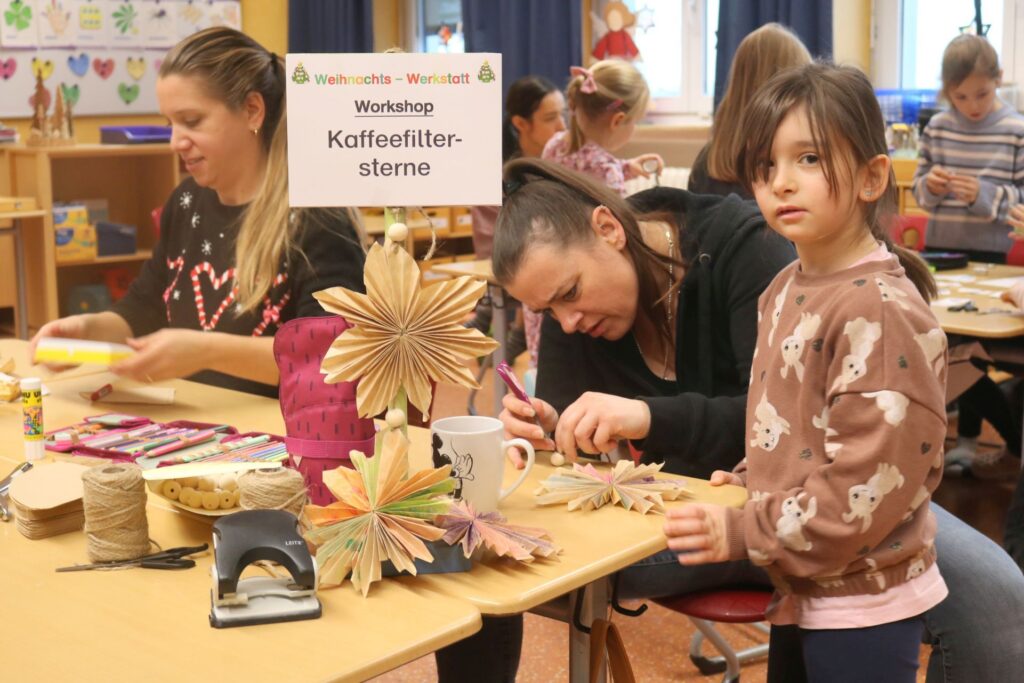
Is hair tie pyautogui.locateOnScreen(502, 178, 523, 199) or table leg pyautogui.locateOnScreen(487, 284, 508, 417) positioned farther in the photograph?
table leg pyautogui.locateOnScreen(487, 284, 508, 417)

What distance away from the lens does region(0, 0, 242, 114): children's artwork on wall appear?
6.32 metres

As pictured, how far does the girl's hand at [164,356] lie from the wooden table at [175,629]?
57cm

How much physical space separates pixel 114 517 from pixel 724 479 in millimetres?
754

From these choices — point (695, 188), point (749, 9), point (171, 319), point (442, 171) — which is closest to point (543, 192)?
point (442, 171)

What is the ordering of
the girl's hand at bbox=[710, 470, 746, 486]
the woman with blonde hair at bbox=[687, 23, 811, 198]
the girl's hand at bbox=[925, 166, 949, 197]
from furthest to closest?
1. the girl's hand at bbox=[925, 166, 949, 197]
2. the woman with blonde hair at bbox=[687, 23, 811, 198]
3. the girl's hand at bbox=[710, 470, 746, 486]

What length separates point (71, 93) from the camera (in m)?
6.56

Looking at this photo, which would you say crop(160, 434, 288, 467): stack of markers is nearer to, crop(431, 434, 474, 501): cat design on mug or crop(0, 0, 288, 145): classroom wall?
crop(431, 434, 474, 501): cat design on mug

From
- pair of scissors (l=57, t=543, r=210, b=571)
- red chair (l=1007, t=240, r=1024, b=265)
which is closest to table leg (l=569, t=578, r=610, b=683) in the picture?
pair of scissors (l=57, t=543, r=210, b=571)

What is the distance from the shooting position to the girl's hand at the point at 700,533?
1297 mm

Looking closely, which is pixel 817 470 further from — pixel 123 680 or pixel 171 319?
pixel 171 319

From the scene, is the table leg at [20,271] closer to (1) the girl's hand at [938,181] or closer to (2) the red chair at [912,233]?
(2) the red chair at [912,233]

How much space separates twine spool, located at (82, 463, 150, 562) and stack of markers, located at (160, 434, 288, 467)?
319 millimetres

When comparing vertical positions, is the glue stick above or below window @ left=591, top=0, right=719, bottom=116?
below

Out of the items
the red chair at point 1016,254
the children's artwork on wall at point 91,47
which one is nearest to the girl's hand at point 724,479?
the red chair at point 1016,254
